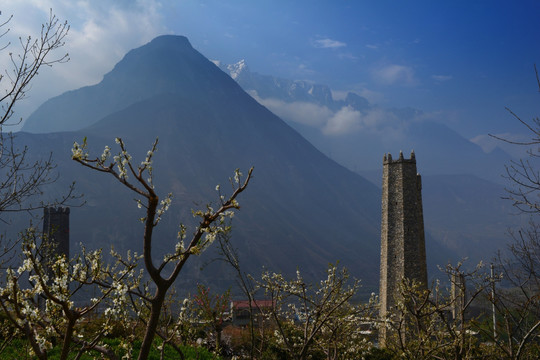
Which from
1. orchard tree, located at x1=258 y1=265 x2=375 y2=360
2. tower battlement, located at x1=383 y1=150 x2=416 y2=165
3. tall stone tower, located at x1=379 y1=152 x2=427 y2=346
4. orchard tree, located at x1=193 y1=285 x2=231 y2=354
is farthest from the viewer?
tower battlement, located at x1=383 y1=150 x2=416 y2=165

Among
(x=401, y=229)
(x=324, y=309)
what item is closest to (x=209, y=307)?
(x=324, y=309)

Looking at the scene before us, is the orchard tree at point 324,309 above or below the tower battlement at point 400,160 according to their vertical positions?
below

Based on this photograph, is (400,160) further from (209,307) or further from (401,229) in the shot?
(209,307)

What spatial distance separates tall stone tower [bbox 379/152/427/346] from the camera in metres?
32.0

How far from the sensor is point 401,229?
→ 32719 millimetres

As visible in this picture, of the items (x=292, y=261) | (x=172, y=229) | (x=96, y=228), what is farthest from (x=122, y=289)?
(x=292, y=261)

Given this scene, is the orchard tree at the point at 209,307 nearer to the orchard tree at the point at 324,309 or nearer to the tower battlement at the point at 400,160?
the orchard tree at the point at 324,309

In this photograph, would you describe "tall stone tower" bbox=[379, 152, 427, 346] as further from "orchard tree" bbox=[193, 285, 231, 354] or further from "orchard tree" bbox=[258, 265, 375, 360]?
"orchard tree" bbox=[193, 285, 231, 354]

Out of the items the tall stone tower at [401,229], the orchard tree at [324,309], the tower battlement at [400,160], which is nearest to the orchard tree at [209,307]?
the orchard tree at [324,309]

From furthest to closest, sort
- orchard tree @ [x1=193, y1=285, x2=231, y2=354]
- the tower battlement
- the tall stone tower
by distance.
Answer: the tower battlement
the tall stone tower
orchard tree @ [x1=193, y1=285, x2=231, y2=354]

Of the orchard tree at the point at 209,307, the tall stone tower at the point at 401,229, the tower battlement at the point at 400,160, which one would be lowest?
the orchard tree at the point at 209,307

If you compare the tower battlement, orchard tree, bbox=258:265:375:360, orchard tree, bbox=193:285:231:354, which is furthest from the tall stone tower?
orchard tree, bbox=193:285:231:354

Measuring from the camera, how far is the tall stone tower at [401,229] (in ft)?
105

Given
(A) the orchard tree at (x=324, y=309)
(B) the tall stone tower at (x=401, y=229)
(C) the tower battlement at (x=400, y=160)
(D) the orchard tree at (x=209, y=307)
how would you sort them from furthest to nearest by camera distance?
(C) the tower battlement at (x=400, y=160)
(B) the tall stone tower at (x=401, y=229)
(D) the orchard tree at (x=209, y=307)
(A) the orchard tree at (x=324, y=309)
